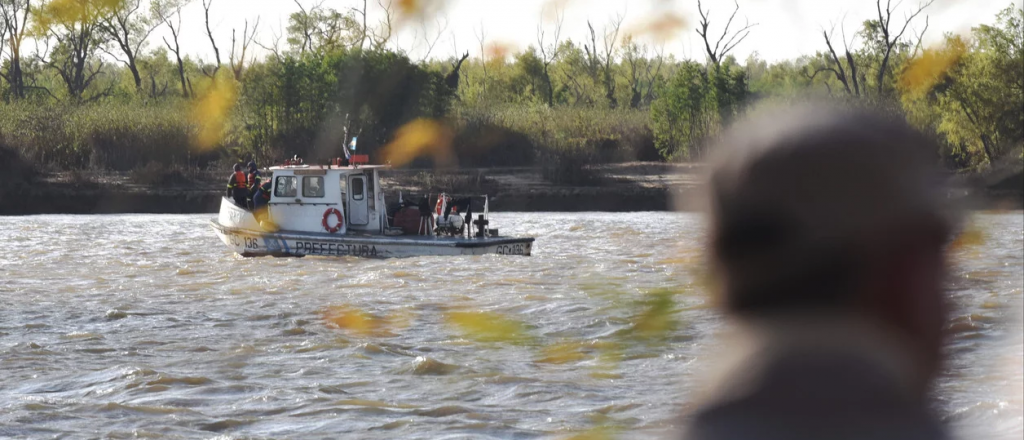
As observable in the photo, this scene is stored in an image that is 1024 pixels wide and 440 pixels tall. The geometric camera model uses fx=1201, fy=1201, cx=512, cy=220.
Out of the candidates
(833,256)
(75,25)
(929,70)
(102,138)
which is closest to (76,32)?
(75,25)

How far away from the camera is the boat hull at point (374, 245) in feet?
68.0

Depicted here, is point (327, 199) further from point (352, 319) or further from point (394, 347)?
point (394, 347)

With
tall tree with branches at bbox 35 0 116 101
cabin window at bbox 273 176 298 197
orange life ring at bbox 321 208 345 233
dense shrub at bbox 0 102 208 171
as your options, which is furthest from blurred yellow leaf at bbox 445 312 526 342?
tall tree with branches at bbox 35 0 116 101

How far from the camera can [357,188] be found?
22250 mm

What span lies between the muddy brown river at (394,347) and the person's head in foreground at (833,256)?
0.21 ft

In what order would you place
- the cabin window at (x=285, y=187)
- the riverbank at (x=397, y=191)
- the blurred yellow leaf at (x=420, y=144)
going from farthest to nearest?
the blurred yellow leaf at (x=420, y=144) < the riverbank at (x=397, y=191) < the cabin window at (x=285, y=187)

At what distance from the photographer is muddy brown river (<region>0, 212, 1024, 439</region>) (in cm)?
643

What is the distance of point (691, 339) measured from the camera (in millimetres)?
9875

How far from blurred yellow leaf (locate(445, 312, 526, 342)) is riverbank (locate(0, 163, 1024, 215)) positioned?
2595 cm

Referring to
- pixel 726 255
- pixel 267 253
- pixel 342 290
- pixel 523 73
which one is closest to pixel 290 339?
pixel 342 290

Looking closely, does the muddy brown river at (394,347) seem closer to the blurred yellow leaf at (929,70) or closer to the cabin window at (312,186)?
the cabin window at (312,186)

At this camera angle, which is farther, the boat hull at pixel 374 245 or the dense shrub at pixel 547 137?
the dense shrub at pixel 547 137

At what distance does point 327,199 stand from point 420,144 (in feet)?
80.9

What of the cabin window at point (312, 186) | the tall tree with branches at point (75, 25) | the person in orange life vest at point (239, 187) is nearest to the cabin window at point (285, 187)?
the cabin window at point (312, 186)
